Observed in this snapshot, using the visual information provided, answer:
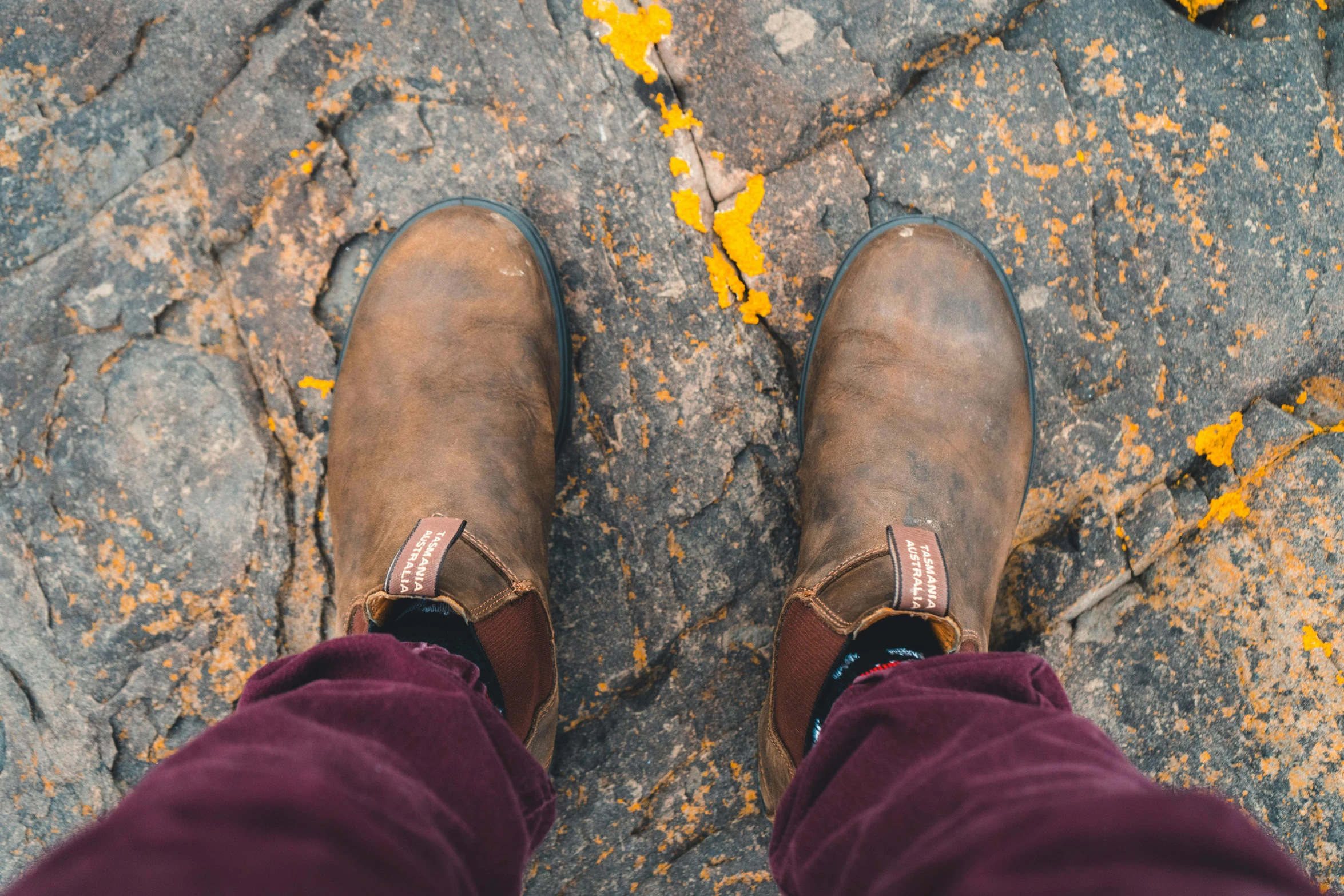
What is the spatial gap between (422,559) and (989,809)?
796mm

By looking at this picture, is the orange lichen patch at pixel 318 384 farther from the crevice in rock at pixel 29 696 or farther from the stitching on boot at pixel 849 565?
the stitching on boot at pixel 849 565

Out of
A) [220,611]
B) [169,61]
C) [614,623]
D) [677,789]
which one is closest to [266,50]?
[169,61]

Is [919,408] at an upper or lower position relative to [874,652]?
upper

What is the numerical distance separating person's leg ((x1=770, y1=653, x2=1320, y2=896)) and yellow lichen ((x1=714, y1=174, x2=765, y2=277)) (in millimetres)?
785

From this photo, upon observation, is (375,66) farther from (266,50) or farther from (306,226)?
(306,226)

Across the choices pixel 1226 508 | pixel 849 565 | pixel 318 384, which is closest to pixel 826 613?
pixel 849 565

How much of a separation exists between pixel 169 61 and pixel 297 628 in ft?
3.48

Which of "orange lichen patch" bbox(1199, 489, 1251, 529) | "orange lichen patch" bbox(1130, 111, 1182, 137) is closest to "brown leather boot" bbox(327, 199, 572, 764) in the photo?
"orange lichen patch" bbox(1130, 111, 1182, 137)

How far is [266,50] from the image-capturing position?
131 centimetres

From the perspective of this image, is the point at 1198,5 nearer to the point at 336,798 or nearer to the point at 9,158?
the point at 336,798

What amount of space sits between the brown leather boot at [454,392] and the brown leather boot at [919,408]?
482mm

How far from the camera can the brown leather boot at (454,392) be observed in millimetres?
1252

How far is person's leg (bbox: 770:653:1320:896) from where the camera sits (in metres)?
0.53

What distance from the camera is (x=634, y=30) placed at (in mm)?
1362
